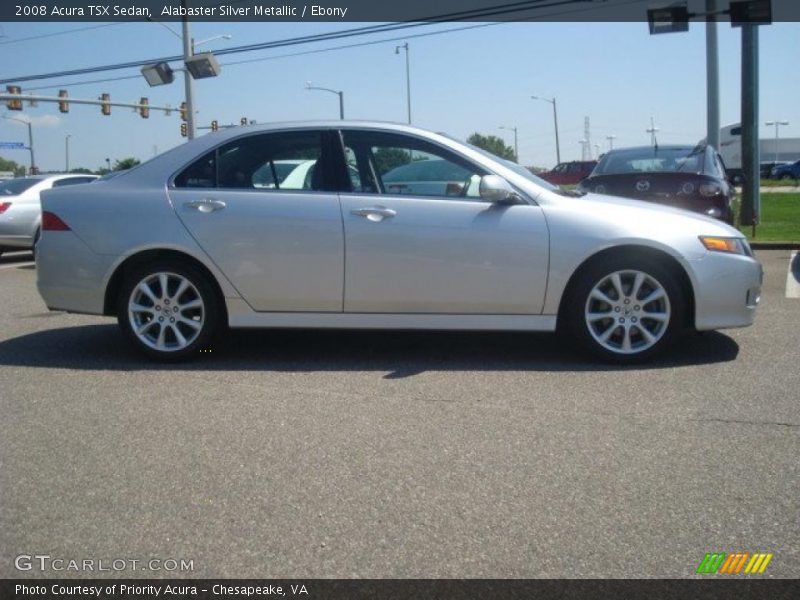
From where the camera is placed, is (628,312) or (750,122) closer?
(628,312)

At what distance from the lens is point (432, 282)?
5445 mm

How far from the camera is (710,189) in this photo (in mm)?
8836

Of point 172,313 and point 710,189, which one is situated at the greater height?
point 710,189

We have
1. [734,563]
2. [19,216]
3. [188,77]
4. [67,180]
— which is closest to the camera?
[734,563]

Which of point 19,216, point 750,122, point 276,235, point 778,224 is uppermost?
point 750,122

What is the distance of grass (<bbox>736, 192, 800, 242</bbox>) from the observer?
12766mm

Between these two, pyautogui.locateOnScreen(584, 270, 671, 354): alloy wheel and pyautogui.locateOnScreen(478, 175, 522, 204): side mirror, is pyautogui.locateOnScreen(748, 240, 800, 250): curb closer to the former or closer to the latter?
pyautogui.locateOnScreen(584, 270, 671, 354): alloy wheel

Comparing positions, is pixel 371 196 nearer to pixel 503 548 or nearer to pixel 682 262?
pixel 682 262

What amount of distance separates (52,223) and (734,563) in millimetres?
4789

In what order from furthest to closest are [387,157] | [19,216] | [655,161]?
1. [19,216]
2. [655,161]
3. [387,157]

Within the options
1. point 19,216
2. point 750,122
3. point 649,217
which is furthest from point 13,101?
point 649,217
